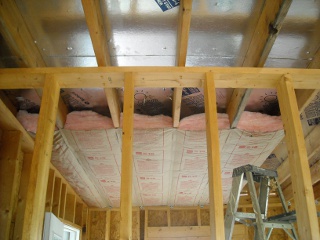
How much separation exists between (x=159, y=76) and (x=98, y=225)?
4.88 metres

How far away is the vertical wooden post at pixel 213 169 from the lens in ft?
6.27

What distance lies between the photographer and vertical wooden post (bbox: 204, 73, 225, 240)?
1.91m

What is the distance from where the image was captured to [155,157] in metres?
4.08

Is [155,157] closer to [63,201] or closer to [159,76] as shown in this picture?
[63,201]

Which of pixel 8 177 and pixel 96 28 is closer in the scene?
pixel 96 28

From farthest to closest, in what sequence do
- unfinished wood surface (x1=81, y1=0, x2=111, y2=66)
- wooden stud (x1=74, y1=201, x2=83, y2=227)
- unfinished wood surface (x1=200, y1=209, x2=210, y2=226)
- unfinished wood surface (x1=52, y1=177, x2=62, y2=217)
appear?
unfinished wood surface (x1=200, y1=209, x2=210, y2=226)
wooden stud (x1=74, y1=201, x2=83, y2=227)
unfinished wood surface (x1=52, y1=177, x2=62, y2=217)
unfinished wood surface (x1=81, y1=0, x2=111, y2=66)

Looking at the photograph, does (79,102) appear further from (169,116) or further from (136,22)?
(136,22)

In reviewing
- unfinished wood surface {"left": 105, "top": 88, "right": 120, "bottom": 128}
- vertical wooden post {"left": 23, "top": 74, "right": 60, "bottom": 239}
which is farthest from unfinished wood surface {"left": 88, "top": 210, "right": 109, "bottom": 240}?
vertical wooden post {"left": 23, "top": 74, "right": 60, "bottom": 239}

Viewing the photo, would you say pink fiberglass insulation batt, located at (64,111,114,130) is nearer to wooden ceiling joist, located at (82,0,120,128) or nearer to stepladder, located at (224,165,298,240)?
wooden ceiling joist, located at (82,0,120,128)

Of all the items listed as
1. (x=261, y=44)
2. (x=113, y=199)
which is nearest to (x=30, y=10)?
(x=261, y=44)

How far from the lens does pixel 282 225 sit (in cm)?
214

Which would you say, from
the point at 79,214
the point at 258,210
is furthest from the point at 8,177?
the point at 79,214

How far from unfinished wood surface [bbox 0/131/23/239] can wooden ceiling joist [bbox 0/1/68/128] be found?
3.08 feet

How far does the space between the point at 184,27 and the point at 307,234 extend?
145 cm
